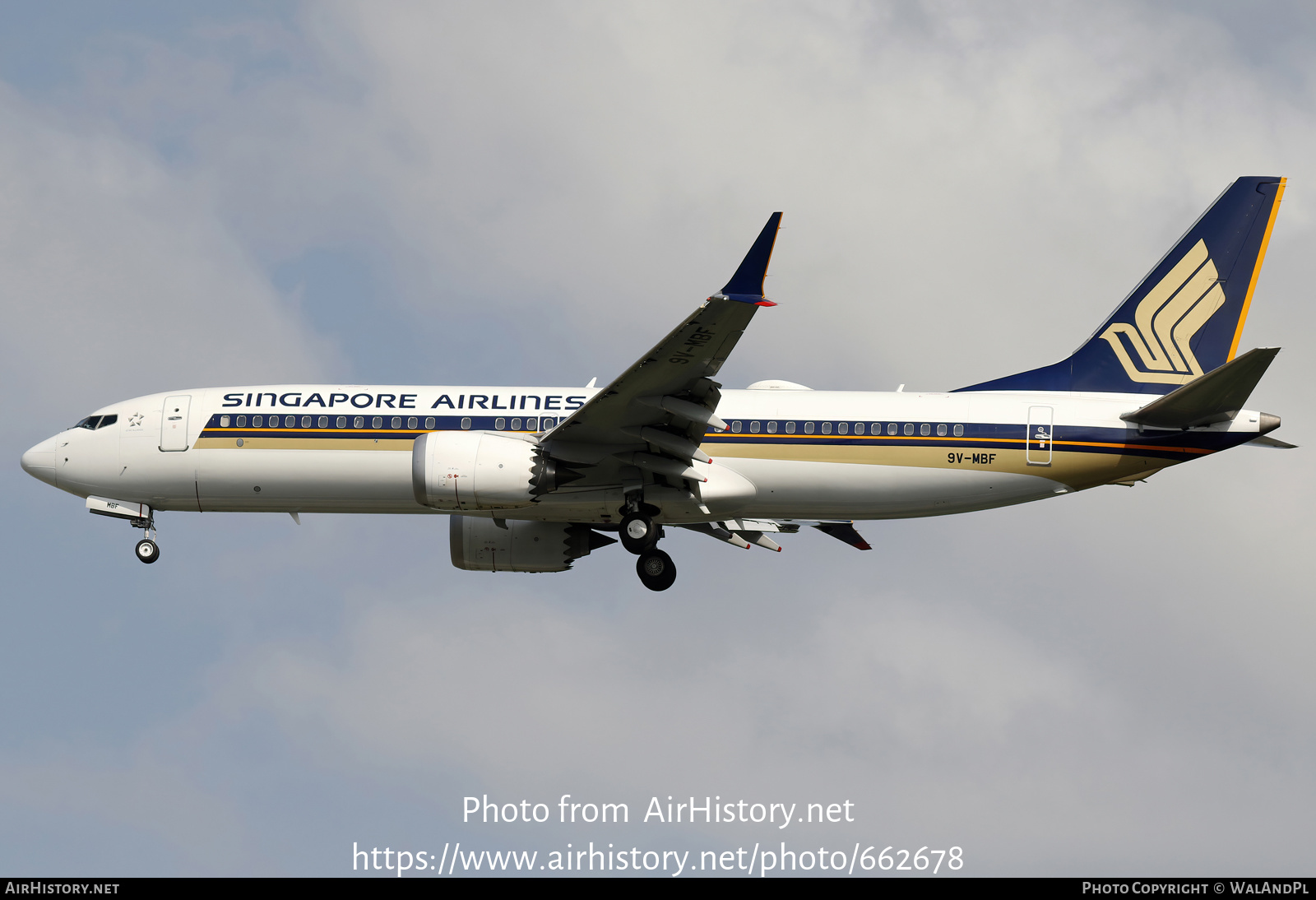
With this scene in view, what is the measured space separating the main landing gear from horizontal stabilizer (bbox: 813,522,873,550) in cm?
498

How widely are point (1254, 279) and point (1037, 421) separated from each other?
7.86 meters

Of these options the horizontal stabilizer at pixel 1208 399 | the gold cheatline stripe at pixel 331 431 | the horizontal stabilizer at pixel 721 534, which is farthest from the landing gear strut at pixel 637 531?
the horizontal stabilizer at pixel 1208 399

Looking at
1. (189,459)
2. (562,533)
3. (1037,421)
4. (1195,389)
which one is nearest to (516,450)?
(562,533)

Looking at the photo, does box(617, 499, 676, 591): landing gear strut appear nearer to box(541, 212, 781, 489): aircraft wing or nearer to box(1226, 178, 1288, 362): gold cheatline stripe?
box(541, 212, 781, 489): aircraft wing

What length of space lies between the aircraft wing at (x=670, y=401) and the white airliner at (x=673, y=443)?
6cm

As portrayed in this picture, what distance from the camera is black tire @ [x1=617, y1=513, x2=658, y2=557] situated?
37.0 m

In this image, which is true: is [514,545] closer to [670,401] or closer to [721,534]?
[721,534]

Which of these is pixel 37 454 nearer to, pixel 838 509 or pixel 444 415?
pixel 444 415

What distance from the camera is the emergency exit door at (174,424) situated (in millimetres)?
38406

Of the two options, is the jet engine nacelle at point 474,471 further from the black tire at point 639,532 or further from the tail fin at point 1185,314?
the tail fin at point 1185,314

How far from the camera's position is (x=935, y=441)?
37.0 m

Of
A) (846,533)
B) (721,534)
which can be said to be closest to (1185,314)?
(846,533)

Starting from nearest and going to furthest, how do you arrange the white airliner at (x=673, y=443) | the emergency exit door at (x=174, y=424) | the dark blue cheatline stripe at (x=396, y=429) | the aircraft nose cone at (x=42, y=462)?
the white airliner at (x=673, y=443) < the dark blue cheatline stripe at (x=396, y=429) < the emergency exit door at (x=174, y=424) < the aircraft nose cone at (x=42, y=462)

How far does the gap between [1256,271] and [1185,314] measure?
222 centimetres
